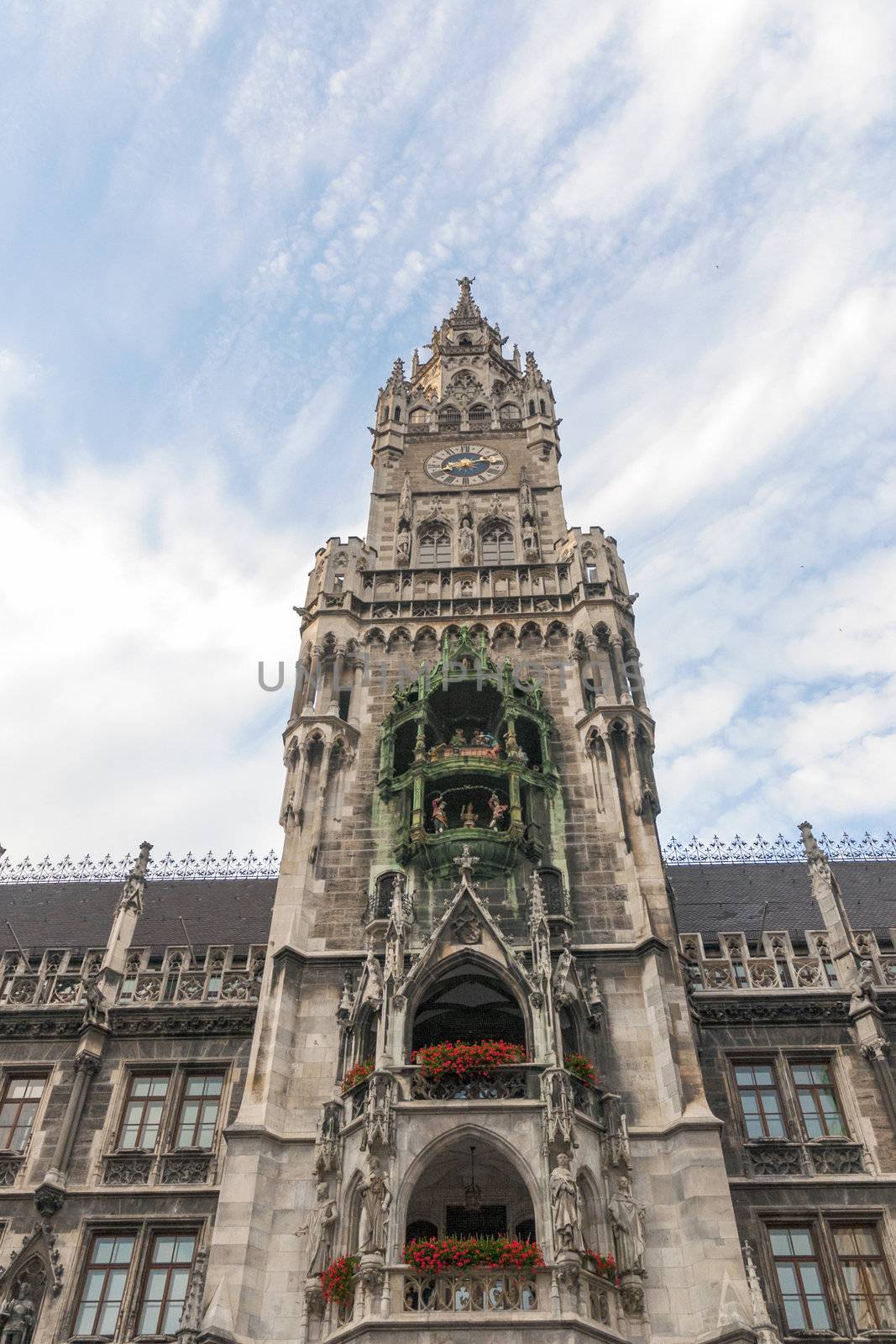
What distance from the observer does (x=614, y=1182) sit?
19312 millimetres

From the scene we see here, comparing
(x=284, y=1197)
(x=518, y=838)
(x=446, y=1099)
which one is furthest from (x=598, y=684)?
(x=284, y=1197)

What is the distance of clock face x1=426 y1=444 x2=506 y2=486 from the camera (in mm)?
36938

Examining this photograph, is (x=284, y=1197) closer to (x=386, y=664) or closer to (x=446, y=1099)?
(x=446, y=1099)

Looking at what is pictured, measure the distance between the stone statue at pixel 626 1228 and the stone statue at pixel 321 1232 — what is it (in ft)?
14.9

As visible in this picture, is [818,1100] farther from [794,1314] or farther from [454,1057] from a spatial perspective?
[454,1057]

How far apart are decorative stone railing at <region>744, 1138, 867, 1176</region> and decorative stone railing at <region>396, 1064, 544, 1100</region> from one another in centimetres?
461

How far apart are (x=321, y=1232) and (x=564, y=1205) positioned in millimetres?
4072

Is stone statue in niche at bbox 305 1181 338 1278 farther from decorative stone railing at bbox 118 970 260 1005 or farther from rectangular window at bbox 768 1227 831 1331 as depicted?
rectangular window at bbox 768 1227 831 1331

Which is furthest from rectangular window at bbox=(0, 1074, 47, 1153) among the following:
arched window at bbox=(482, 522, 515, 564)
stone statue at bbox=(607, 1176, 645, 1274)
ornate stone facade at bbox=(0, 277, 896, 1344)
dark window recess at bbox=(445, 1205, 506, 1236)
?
arched window at bbox=(482, 522, 515, 564)

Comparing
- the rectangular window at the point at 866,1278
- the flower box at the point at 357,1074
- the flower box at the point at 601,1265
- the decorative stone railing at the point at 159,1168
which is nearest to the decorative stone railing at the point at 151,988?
the decorative stone railing at the point at 159,1168

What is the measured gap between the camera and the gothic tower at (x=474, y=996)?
59.1ft

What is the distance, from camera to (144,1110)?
73.3ft

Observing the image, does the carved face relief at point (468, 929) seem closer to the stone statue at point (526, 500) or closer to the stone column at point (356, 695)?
the stone column at point (356, 695)

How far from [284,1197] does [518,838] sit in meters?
8.18
